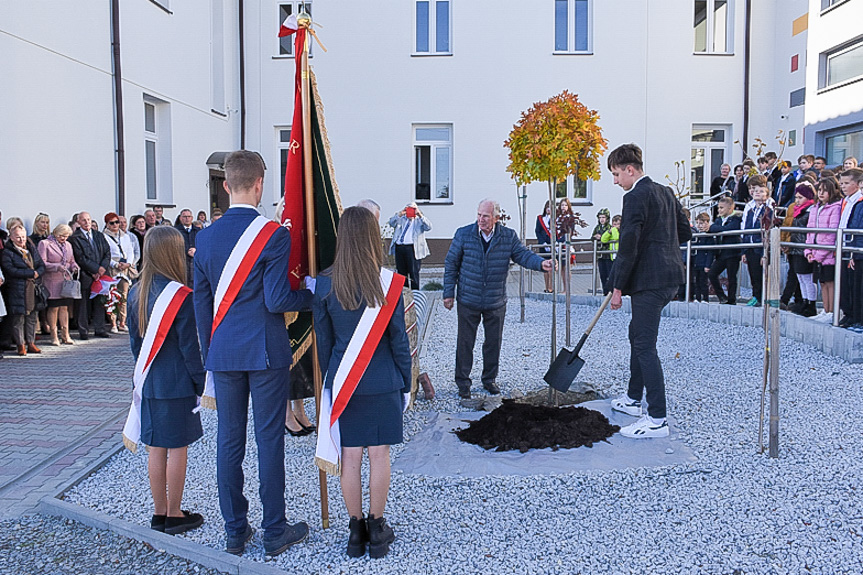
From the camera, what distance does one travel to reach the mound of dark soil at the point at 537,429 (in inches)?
204

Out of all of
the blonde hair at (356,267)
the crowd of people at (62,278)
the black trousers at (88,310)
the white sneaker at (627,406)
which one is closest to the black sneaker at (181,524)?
the blonde hair at (356,267)

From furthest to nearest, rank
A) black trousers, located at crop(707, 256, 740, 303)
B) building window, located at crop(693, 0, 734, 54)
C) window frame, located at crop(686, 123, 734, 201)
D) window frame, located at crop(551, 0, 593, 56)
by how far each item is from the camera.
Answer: window frame, located at crop(686, 123, 734, 201) < building window, located at crop(693, 0, 734, 54) < window frame, located at crop(551, 0, 593, 56) < black trousers, located at crop(707, 256, 740, 303)

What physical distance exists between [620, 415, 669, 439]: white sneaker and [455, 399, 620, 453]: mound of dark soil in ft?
0.52

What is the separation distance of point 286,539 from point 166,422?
0.85 metres

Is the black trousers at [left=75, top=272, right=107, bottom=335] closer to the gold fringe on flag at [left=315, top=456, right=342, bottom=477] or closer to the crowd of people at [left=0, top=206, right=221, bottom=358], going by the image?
the crowd of people at [left=0, top=206, right=221, bottom=358]

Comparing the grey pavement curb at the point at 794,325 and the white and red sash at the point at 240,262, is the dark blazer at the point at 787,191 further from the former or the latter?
the white and red sash at the point at 240,262

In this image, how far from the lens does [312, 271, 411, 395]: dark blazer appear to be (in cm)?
347

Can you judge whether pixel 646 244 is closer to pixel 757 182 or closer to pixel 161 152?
pixel 757 182

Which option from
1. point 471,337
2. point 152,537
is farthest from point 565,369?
point 152,537

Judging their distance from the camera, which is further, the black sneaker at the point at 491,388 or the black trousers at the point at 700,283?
the black trousers at the point at 700,283

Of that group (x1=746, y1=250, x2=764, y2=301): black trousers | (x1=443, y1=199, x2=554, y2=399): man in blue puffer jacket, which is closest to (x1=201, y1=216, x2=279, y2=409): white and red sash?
(x1=443, y1=199, x2=554, y2=399): man in blue puffer jacket

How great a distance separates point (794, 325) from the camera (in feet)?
27.2

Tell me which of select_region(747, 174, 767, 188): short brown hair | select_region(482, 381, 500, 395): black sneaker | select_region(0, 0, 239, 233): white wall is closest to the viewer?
select_region(482, 381, 500, 395): black sneaker

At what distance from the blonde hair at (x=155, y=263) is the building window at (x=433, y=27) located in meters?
16.3
